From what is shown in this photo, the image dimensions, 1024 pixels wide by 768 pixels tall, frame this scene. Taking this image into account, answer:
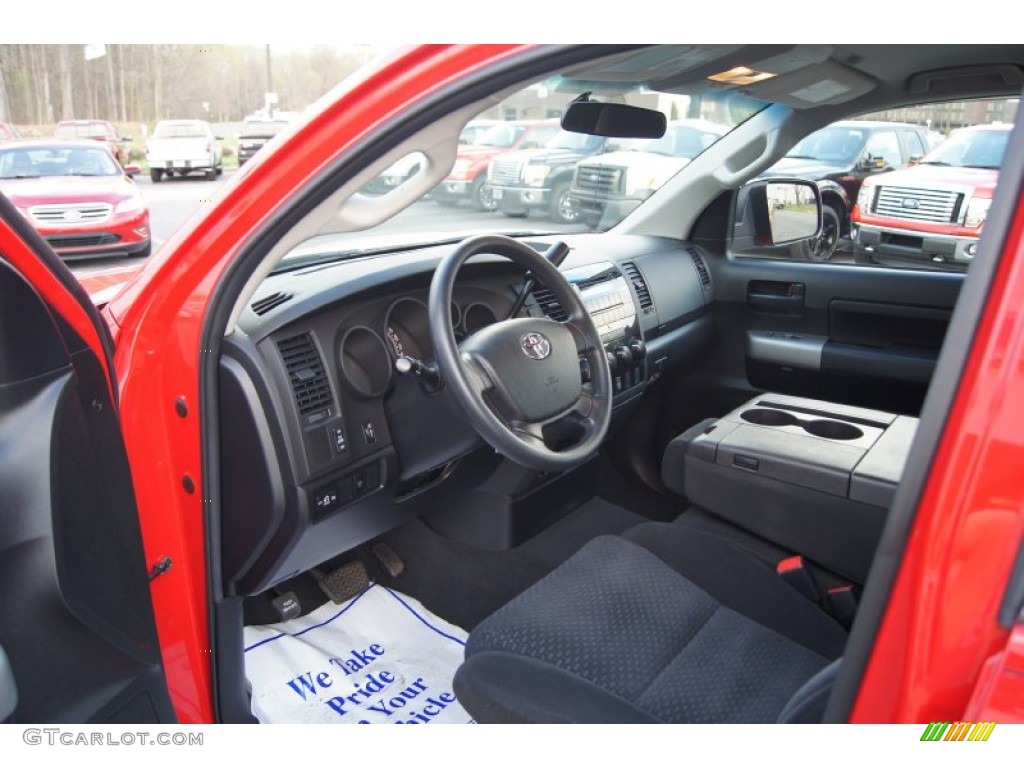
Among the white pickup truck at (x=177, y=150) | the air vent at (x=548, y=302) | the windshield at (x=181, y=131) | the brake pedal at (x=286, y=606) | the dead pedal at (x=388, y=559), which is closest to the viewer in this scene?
the air vent at (x=548, y=302)

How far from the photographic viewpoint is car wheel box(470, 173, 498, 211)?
278cm

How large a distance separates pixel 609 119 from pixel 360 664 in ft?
5.32

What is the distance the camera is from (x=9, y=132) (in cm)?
422

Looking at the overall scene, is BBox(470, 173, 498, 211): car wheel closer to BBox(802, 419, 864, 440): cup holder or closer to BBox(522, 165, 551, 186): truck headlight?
BBox(522, 165, 551, 186): truck headlight

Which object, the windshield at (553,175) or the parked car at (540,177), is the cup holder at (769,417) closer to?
the windshield at (553,175)

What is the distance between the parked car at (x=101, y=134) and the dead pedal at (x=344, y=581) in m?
2.93

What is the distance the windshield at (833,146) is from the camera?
9.74 feet

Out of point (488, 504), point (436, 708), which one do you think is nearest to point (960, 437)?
point (436, 708)

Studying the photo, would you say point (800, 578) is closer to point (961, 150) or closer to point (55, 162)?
point (961, 150)

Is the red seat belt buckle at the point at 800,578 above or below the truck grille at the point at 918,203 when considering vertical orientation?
below

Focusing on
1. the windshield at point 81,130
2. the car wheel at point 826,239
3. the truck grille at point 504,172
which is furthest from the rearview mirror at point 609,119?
the windshield at point 81,130
